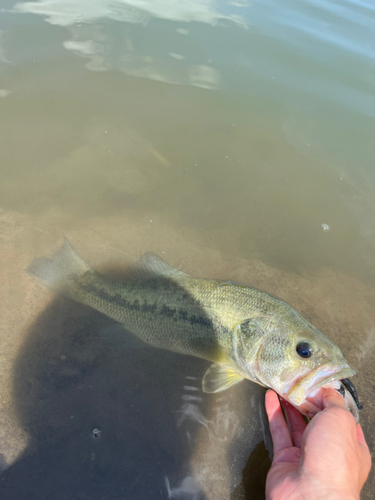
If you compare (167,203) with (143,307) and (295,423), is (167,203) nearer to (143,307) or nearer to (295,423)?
(143,307)

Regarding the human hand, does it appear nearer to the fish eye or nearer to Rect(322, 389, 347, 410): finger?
Rect(322, 389, 347, 410): finger

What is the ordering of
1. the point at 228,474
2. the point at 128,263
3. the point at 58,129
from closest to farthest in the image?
the point at 228,474
the point at 128,263
the point at 58,129

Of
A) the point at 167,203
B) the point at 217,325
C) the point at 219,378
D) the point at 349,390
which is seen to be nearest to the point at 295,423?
the point at 349,390

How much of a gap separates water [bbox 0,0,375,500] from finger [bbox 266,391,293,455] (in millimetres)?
171

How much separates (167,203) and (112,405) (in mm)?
2485

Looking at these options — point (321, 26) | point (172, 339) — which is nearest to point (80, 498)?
point (172, 339)

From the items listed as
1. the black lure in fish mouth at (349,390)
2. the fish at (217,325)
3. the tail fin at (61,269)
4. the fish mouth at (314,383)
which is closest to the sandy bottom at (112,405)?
the tail fin at (61,269)

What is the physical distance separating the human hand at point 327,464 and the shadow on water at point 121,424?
0.52 meters

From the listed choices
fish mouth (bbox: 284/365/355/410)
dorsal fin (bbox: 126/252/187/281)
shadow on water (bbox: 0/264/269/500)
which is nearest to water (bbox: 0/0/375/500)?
shadow on water (bbox: 0/264/269/500)

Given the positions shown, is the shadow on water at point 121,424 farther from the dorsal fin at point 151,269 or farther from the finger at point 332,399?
the finger at point 332,399

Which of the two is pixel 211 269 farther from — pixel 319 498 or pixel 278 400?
pixel 319 498

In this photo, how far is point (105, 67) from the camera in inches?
215

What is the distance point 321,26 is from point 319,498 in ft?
30.8

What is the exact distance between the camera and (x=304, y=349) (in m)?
2.25
